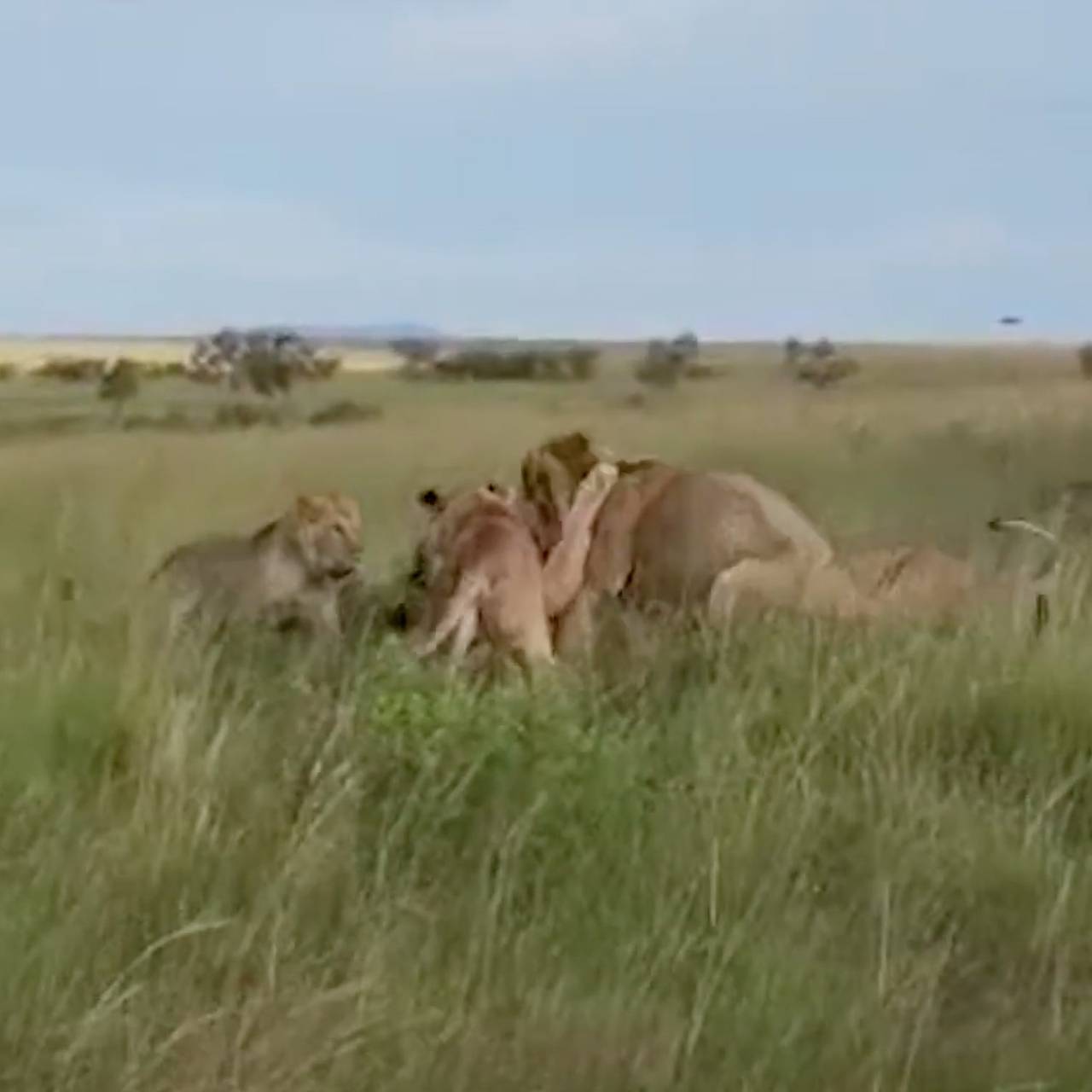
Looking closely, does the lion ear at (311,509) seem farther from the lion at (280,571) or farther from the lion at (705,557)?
the lion at (705,557)

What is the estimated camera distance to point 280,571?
7684mm

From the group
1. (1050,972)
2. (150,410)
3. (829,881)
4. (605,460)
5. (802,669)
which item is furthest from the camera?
(150,410)

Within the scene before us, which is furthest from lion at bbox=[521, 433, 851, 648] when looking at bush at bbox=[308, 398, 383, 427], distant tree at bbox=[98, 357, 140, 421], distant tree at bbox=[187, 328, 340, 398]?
distant tree at bbox=[187, 328, 340, 398]

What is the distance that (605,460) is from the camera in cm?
787

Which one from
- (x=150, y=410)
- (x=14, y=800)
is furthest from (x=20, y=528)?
(x=150, y=410)

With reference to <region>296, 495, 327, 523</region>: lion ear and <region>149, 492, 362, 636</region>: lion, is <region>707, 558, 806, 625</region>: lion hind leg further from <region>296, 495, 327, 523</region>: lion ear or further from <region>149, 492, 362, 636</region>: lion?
<region>296, 495, 327, 523</region>: lion ear

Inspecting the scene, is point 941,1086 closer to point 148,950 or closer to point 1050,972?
point 1050,972

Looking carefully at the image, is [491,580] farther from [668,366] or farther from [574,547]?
[668,366]

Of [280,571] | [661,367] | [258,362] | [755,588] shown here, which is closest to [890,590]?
[755,588]

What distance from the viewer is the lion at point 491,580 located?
22.4 feet

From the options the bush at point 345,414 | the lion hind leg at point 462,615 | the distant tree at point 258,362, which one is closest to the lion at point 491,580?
the lion hind leg at point 462,615

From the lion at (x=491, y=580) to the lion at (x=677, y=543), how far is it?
173mm

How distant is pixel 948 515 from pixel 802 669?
30.0ft

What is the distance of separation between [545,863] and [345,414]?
3542 centimetres
